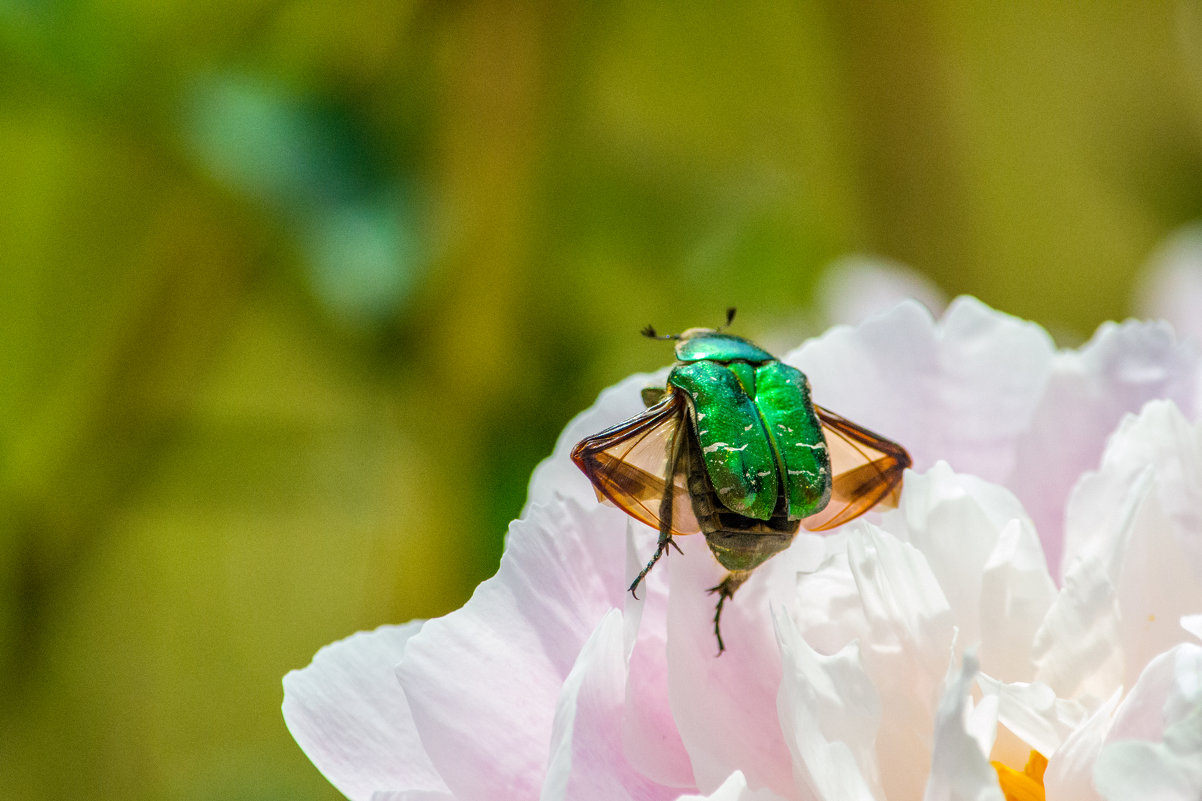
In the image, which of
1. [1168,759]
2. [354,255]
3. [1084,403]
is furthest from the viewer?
[354,255]

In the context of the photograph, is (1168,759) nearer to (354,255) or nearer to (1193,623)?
(1193,623)

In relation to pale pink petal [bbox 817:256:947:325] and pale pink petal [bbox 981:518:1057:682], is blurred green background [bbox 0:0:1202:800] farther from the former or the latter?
pale pink petal [bbox 981:518:1057:682]

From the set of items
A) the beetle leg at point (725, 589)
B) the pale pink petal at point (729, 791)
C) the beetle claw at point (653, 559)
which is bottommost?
the pale pink petal at point (729, 791)

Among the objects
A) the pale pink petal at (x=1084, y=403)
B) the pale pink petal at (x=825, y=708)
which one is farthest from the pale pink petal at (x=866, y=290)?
the pale pink petal at (x=825, y=708)

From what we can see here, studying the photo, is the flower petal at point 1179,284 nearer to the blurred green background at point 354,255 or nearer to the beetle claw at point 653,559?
the blurred green background at point 354,255

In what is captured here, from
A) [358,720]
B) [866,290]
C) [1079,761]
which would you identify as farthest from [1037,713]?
[866,290]

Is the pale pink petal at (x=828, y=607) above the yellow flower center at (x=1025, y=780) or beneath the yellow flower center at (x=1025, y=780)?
above

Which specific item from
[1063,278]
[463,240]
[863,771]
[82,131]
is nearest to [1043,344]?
[863,771]

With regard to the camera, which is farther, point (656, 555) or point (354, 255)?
point (354, 255)
